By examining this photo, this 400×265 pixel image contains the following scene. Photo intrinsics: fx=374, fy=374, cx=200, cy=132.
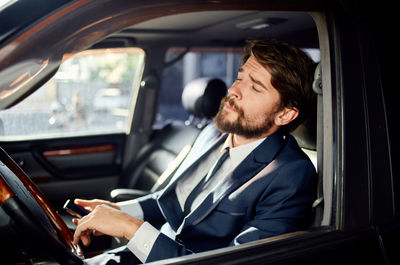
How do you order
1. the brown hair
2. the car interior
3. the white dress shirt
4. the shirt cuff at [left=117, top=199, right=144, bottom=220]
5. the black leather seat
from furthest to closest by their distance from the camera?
the black leather seat < the car interior < the shirt cuff at [left=117, top=199, right=144, bottom=220] < the brown hair < the white dress shirt

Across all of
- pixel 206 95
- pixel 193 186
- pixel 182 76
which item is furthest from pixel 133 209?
pixel 182 76

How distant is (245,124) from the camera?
72.7 inches

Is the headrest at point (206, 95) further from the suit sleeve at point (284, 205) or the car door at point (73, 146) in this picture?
the suit sleeve at point (284, 205)

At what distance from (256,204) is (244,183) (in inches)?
4.3

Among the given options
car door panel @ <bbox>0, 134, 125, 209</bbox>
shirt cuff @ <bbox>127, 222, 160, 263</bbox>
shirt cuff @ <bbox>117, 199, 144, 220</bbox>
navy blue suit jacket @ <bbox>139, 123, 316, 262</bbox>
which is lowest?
car door panel @ <bbox>0, 134, 125, 209</bbox>

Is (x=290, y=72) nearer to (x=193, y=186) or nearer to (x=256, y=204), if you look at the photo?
(x=256, y=204)

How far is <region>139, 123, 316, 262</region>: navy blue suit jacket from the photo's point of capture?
1438 mm

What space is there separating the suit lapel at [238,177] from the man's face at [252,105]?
0.16 meters

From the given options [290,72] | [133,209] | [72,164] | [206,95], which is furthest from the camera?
[72,164]

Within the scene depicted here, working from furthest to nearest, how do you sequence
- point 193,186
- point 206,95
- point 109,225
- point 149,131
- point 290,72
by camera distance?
point 149,131
point 206,95
point 193,186
point 290,72
point 109,225

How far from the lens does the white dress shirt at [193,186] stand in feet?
4.94

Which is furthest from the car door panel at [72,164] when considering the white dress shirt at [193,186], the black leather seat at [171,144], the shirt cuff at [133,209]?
the white dress shirt at [193,186]

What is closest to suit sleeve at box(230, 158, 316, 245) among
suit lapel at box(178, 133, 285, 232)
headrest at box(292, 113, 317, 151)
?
suit lapel at box(178, 133, 285, 232)

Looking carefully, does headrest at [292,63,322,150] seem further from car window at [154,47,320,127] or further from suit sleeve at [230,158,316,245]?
car window at [154,47,320,127]
